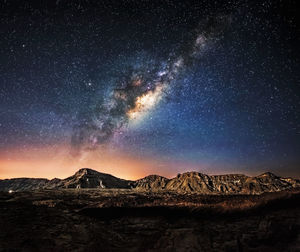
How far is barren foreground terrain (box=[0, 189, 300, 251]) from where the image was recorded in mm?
9477

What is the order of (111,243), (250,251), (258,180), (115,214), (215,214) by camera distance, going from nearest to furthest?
1. (250,251)
2. (111,243)
3. (215,214)
4. (115,214)
5. (258,180)

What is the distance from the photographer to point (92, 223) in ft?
42.0

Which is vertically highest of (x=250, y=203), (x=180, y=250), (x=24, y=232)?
(x=250, y=203)

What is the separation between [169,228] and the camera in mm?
11836

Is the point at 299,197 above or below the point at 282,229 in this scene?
above

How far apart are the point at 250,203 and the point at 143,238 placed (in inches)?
293

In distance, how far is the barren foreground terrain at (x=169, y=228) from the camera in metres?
9.48

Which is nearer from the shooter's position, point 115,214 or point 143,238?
point 143,238

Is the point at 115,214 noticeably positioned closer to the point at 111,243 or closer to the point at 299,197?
the point at 111,243

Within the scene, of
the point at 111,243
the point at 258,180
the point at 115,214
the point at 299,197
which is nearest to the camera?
the point at 111,243

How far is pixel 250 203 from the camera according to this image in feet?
43.8

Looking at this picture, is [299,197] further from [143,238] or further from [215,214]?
[143,238]

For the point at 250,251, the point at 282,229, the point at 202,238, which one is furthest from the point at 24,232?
the point at 282,229

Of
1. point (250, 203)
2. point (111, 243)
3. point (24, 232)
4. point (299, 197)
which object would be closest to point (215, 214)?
point (250, 203)
